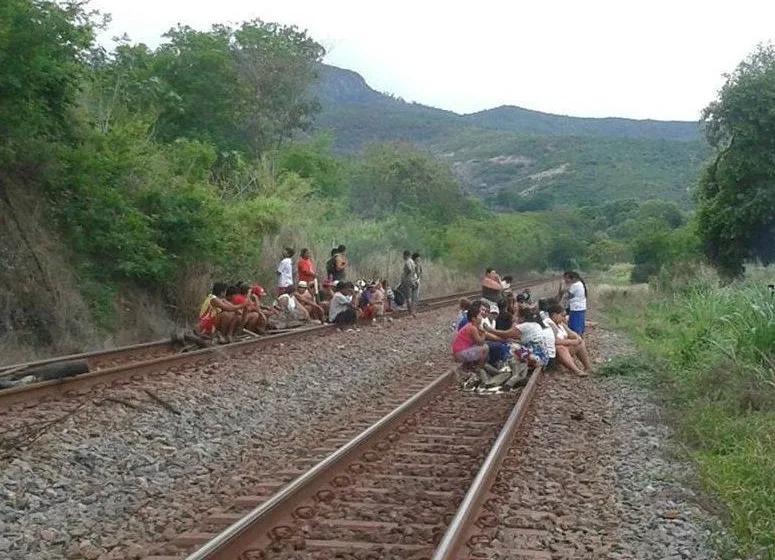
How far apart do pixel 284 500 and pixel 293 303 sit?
13957mm

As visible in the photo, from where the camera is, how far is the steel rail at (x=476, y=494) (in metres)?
5.92

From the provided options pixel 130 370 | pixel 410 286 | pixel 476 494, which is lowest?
pixel 410 286

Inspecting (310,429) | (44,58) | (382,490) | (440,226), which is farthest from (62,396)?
(440,226)

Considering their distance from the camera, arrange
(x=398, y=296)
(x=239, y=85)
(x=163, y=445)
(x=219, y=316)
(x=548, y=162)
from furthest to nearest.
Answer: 1. (x=548, y=162)
2. (x=239, y=85)
3. (x=398, y=296)
4. (x=219, y=316)
5. (x=163, y=445)

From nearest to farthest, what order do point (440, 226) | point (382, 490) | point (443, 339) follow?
1. point (382, 490)
2. point (443, 339)
3. point (440, 226)

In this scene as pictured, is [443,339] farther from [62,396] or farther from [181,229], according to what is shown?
[62,396]

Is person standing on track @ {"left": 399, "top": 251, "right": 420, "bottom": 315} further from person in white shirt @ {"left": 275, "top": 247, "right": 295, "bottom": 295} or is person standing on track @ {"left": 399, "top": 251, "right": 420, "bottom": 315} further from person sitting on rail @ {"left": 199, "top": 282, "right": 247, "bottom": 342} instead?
person sitting on rail @ {"left": 199, "top": 282, "right": 247, "bottom": 342}

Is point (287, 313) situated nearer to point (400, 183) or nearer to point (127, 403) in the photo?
point (127, 403)

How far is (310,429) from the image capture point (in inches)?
413

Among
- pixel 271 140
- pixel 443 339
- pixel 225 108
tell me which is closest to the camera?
pixel 443 339

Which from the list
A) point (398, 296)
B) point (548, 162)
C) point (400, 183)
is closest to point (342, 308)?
point (398, 296)

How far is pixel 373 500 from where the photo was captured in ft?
24.1

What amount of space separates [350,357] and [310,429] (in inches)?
232

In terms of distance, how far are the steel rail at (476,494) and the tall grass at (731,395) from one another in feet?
5.82
